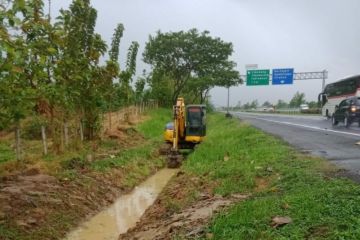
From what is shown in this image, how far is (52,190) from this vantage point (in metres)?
11.7

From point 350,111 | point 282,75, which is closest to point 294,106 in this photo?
point 282,75

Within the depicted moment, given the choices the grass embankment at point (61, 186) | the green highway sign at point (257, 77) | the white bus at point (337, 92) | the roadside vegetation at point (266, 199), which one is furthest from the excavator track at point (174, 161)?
the green highway sign at point (257, 77)

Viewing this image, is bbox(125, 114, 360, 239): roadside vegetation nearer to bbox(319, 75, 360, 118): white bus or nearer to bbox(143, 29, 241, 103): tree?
bbox(319, 75, 360, 118): white bus

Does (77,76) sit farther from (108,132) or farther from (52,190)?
(108,132)

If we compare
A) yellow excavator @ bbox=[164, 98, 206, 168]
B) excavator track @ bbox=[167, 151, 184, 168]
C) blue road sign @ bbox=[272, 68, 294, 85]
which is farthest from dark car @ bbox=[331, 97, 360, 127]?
blue road sign @ bbox=[272, 68, 294, 85]

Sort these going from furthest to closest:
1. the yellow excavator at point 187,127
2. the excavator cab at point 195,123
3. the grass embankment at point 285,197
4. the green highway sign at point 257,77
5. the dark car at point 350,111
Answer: the green highway sign at point 257,77, the dark car at point 350,111, the excavator cab at point 195,123, the yellow excavator at point 187,127, the grass embankment at point 285,197

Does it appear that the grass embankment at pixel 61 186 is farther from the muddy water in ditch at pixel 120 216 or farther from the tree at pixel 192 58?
the tree at pixel 192 58

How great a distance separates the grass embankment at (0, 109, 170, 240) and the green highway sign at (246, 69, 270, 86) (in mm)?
40652

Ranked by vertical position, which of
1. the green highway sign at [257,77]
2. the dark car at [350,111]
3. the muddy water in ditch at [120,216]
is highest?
the green highway sign at [257,77]

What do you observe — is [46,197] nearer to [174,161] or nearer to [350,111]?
[174,161]

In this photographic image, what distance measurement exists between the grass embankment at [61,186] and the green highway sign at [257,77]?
40652 mm

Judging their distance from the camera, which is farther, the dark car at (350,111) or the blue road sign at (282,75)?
the blue road sign at (282,75)

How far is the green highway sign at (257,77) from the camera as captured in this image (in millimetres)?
58000

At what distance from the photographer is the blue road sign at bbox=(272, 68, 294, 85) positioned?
188ft
